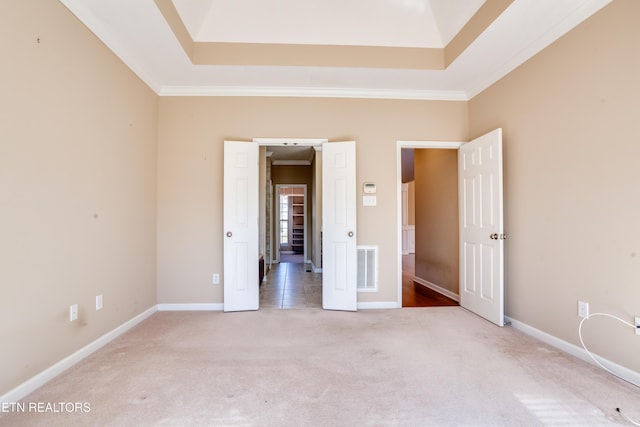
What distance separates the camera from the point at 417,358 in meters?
2.34

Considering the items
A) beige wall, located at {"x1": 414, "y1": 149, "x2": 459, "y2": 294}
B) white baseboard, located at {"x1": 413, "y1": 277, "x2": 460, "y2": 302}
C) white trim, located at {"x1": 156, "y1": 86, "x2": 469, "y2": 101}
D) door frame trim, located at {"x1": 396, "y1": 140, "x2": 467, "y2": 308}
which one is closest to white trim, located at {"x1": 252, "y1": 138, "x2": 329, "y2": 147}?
white trim, located at {"x1": 156, "y1": 86, "x2": 469, "y2": 101}

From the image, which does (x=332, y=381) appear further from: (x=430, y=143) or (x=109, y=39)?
(x=109, y=39)

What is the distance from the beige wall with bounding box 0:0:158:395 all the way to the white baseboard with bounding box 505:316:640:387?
4.01m

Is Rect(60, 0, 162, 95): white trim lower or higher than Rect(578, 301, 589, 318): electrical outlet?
higher

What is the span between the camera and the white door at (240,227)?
3.58 m

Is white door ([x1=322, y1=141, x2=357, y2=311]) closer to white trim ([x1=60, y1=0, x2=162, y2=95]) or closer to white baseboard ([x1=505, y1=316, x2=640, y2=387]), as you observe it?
white baseboard ([x1=505, y1=316, x2=640, y2=387])

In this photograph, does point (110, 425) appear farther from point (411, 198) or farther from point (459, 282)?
point (411, 198)

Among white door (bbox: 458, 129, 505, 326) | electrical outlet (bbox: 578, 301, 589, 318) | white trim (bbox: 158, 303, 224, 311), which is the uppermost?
white door (bbox: 458, 129, 505, 326)

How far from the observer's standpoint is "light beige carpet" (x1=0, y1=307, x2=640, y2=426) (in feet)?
5.37

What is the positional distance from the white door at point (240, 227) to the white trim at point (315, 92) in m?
0.69

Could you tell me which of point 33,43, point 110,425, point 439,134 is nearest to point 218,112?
point 33,43

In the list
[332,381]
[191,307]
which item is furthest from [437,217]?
[191,307]

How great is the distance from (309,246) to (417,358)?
18.5ft

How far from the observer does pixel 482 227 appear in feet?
10.9
